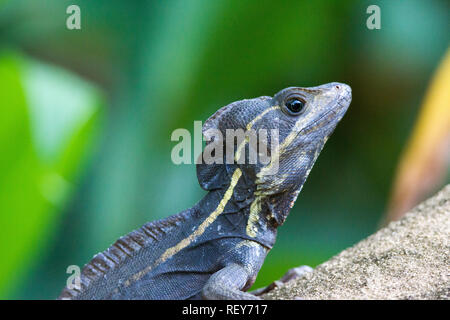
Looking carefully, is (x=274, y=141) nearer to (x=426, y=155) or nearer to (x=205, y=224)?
(x=205, y=224)

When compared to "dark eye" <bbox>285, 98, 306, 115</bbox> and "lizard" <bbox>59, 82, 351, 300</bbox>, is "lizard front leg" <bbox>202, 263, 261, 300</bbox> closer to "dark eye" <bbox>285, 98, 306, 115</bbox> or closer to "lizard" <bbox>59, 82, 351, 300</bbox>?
"lizard" <bbox>59, 82, 351, 300</bbox>

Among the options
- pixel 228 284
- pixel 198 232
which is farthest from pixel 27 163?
pixel 228 284

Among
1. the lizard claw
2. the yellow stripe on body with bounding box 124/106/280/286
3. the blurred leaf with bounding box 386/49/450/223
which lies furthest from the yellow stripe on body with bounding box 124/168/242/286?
the blurred leaf with bounding box 386/49/450/223

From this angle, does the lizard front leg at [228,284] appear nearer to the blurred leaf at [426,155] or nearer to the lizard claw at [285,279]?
Result: the lizard claw at [285,279]
